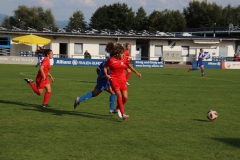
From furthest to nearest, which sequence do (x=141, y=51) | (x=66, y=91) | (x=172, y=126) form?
1. (x=141, y=51)
2. (x=66, y=91)
3. (x=172, y=126)

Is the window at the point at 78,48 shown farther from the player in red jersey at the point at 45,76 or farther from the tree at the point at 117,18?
the tree at the point at 117,18

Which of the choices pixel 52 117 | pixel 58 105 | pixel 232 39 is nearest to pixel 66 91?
pixel 58 105

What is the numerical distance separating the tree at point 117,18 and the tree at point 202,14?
18.3m

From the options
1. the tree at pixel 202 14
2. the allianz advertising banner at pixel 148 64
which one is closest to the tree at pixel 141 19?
the tree at pixel 202 14

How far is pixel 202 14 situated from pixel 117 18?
22417 mm

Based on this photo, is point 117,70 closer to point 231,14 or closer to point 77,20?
point 77,20

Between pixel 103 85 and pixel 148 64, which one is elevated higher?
pixel 103 85

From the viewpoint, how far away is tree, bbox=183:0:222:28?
4144 inches

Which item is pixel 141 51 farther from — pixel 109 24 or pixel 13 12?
pixel 13 12

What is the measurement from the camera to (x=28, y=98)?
1402 centimetres

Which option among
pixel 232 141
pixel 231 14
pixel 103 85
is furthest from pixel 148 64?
pixel 231 14

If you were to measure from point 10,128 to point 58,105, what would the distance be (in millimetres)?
3887

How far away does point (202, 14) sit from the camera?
350 ft

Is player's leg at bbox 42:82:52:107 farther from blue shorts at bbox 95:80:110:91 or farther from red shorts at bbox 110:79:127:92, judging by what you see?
red shorts at bbox 110:79:127:92
